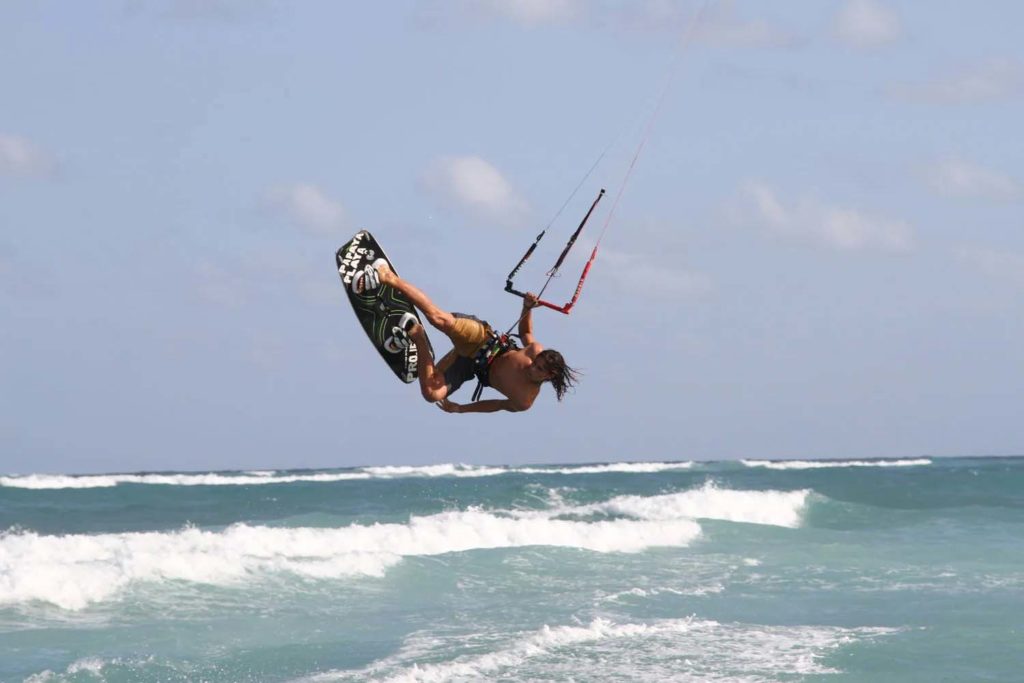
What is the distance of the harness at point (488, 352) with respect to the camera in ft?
28.6

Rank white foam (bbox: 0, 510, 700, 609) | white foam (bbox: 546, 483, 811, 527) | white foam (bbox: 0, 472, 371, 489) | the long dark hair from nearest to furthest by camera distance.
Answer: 1. the long dark hair
2. white foam (bbox: 0, 510, 700, 609)
3. white foam (bbox: 546, 483, 811, 527)
4. white foam (bbox: 0, 472, 371, 489)

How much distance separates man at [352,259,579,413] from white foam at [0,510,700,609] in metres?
6.46

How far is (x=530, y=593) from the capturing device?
14.1 m

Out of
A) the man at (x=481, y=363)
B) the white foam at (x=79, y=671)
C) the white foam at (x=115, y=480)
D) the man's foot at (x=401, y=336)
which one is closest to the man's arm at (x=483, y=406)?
the man at (x=481, y=363)

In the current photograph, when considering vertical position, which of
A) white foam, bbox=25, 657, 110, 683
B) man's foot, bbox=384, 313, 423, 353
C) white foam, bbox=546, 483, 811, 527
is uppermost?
man's foot, bbox=384, 313, 423, 353

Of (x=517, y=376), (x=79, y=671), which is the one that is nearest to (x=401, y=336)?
(x=517, y=376)

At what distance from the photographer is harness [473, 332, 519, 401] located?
8.73 m

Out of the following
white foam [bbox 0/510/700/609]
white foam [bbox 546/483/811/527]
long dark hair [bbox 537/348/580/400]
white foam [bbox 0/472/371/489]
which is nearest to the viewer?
long dark hair [bbox 537/348/580/400]

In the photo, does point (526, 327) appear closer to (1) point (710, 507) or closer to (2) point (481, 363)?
(2) point (481, 363)

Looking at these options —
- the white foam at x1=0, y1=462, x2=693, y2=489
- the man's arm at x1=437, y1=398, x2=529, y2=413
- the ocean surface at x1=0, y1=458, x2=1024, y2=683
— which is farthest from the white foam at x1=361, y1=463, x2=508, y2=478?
the man's arm at x1=437, y1=398, x2=529, y2=413

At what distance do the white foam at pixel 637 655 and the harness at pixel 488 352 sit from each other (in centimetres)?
241

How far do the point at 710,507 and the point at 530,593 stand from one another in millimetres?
11074

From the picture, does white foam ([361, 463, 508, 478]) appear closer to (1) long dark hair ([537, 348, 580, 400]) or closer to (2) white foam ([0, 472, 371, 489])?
(2) white foam ([0, 472, 371, 489])

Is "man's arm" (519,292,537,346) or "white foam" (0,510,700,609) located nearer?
"man's arm" (519,292,537,346)
